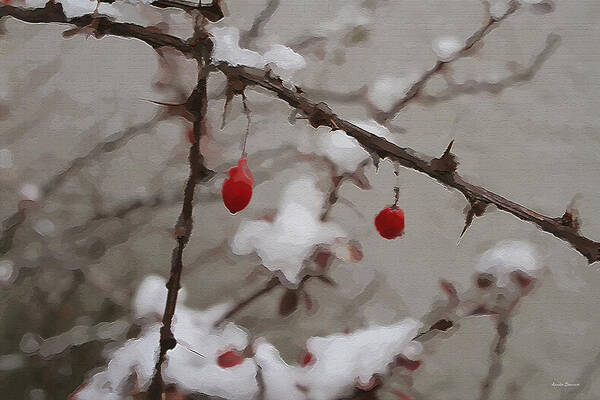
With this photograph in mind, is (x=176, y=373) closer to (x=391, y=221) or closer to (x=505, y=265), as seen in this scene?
(x=391, y=221)

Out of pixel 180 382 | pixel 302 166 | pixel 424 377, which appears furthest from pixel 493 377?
pixel 180 382

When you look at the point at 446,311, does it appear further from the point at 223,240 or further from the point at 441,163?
the point at 441,163

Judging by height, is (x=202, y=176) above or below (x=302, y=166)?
above

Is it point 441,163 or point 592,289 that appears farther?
point 592,289

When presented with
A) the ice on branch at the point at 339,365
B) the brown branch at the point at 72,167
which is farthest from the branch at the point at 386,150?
the brown branch at the point at 72,167

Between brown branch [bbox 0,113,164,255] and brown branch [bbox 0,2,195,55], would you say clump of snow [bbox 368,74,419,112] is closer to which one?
brown branch [bbox 0,113,164,255]

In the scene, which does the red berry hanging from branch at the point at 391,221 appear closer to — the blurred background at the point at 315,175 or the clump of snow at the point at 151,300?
the clump of snow at the point at 151,300
